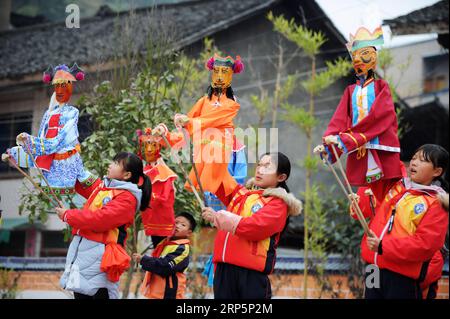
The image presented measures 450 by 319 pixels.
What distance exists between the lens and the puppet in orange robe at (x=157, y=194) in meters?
5.95

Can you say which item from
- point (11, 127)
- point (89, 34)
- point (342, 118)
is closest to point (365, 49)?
point (342, 118)

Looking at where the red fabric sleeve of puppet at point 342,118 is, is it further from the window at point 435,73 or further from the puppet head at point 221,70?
the window at point 435,73

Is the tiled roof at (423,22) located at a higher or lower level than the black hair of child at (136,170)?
higher


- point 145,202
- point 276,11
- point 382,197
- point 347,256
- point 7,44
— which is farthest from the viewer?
point 7,44

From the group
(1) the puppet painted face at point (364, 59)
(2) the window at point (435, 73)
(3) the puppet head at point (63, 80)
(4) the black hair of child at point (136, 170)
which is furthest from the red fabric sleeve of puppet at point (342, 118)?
(2) the window at point (435, 73)

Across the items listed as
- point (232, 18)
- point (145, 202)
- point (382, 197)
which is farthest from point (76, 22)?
point (232, 18)

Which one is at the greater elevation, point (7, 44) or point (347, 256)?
point (7, 44)

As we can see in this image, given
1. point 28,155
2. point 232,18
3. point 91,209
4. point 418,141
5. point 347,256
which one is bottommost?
point 347,256

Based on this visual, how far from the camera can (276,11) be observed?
12859 mm

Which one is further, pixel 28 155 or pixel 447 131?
pixel 447 131

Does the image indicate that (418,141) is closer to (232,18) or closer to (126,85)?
(232,18)

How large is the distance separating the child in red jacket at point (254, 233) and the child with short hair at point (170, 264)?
3.33 feet
